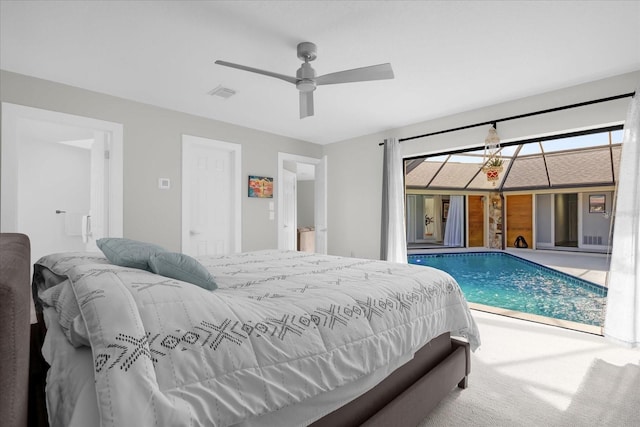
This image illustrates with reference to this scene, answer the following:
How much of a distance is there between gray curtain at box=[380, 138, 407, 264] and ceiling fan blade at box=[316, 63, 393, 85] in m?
2.42

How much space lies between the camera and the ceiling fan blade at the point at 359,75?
242cm

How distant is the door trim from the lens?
3047mm

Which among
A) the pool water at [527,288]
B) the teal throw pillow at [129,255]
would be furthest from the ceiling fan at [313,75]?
the pool water at [527,288]


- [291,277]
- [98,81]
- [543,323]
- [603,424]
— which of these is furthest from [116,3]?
[543,323]

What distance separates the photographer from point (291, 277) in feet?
6.35

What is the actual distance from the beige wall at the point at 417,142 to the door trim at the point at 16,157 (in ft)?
11.1

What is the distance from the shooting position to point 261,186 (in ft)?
16.6

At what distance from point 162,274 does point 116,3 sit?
1.91 m

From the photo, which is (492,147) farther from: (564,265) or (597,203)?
(597,203)

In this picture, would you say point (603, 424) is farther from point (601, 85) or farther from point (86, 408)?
point (601, 85)

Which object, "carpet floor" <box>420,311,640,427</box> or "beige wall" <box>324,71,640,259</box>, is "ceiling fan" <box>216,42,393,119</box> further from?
"carpet floor" <box>420,311,640,427</box>

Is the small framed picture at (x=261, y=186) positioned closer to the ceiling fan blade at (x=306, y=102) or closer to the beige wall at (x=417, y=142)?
the beige wall at (x=417, y=142)

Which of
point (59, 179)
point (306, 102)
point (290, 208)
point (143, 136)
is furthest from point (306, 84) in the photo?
point (290, 208)

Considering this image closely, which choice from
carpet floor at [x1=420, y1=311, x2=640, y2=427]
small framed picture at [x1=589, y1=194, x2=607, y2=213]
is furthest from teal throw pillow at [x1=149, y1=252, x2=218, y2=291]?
small framed picture at [x1=589, y1=194, x2=607, y2=213]
